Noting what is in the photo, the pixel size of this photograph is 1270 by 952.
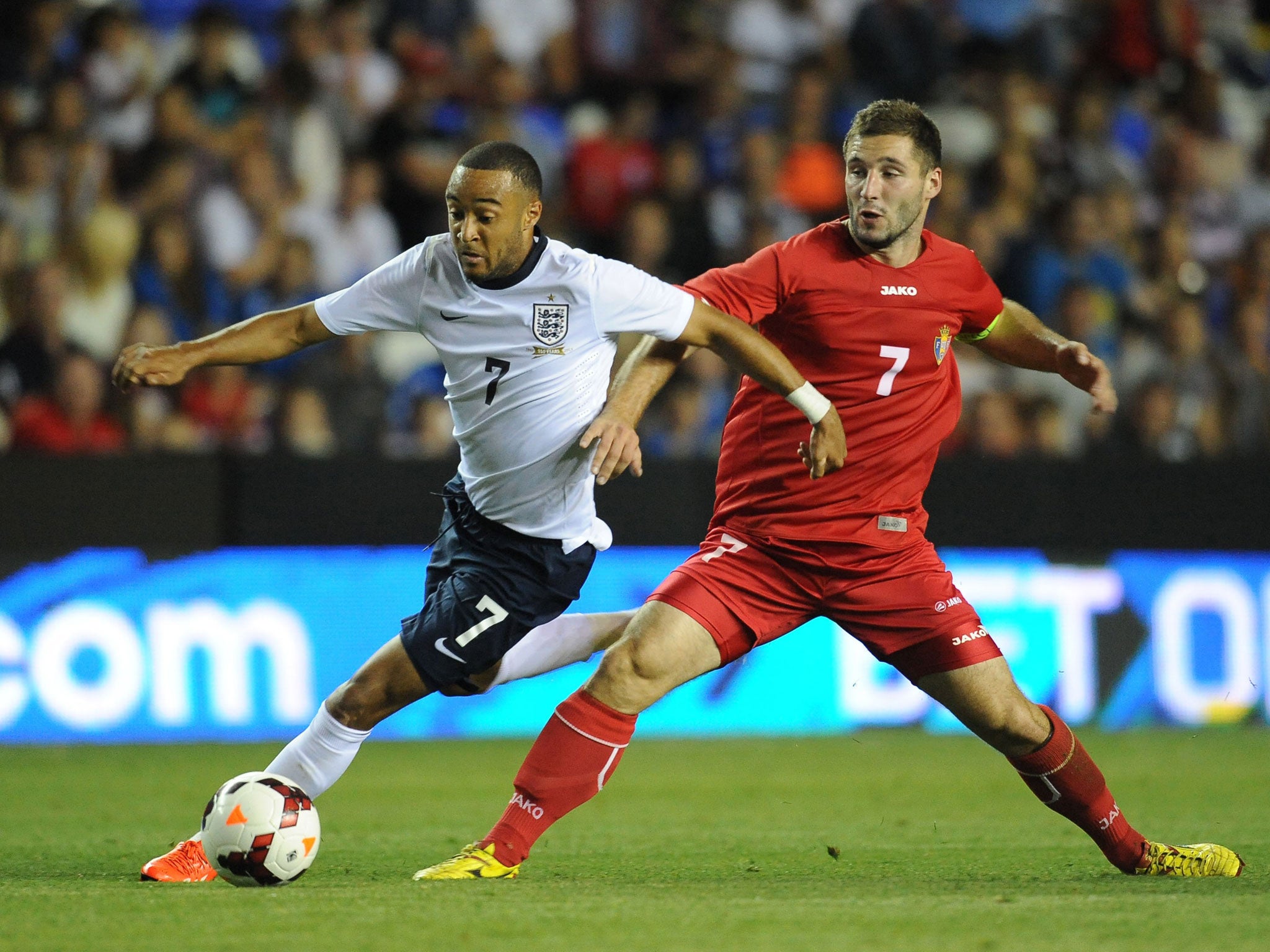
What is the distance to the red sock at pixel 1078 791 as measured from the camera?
5504 millimetres

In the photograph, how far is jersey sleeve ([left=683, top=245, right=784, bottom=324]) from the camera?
5.51m

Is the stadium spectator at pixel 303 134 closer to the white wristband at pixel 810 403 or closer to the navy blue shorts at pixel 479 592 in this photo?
the navy blue shorts at pixel 479 592

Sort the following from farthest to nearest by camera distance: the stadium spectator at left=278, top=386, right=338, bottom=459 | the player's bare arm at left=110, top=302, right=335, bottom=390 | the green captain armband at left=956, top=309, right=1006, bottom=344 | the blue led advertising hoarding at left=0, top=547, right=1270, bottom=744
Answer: the stadium spectator at left=278, top=386, right=338, bottom=459
the blue led advertising hoarding at left=0, top=547, right=1270, bottom=744
the green captain armband at left=956, top=309, right=1006, bottom=344
the player's bare arm at left=110, top=302, right=335, bottom=390

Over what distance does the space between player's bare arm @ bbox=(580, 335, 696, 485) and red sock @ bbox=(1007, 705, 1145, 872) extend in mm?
1523

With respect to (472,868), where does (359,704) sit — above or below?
above

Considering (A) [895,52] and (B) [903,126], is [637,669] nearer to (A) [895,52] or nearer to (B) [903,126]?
(B) [903,126]

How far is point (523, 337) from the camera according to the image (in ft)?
17.7

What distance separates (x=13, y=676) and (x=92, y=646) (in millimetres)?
438

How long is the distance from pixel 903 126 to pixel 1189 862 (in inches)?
95.3

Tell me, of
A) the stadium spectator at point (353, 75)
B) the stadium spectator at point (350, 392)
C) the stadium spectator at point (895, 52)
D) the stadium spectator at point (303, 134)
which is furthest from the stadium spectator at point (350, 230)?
the stadium spectator at point (895, 52)

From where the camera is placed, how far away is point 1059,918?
4645 millimetres

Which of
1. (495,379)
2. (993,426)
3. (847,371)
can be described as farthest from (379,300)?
(993,426)

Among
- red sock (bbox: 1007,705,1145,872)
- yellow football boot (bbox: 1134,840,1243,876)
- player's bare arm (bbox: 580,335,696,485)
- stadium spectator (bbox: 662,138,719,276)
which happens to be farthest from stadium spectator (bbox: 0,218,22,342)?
yellow football boot (bbox: 1134,840,1243,876)

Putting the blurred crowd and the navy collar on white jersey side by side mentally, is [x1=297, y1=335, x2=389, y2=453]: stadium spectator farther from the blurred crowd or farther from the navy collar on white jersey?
the navy collar on white jersey
